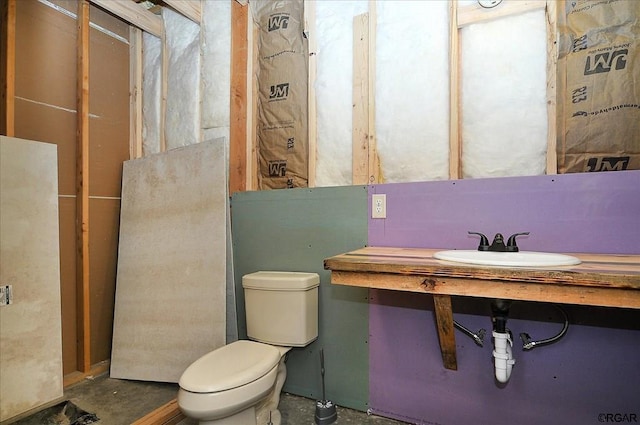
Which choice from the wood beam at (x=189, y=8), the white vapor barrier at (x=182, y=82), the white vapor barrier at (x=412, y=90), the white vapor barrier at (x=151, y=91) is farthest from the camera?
the white vapor barrier at (x=151, y=91)

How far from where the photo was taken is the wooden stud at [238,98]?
202 cm

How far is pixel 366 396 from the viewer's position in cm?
167

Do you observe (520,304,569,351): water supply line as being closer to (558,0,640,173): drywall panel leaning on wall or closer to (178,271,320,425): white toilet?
(558,0,640,173): drywall panel leaning on wall

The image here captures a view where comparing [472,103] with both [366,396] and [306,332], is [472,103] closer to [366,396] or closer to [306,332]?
[306,332]

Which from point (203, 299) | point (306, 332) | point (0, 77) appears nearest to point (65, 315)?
point (203, 299)

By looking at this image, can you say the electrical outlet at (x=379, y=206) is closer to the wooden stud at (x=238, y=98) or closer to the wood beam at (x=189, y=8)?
the wooden stud at (x=238, y=98)

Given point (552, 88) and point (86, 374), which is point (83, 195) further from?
point (552, 88)

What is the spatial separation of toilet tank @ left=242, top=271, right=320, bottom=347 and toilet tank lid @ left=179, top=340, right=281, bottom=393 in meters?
0.15

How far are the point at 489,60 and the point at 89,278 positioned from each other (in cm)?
251

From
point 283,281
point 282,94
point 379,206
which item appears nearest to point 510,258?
point 379,206

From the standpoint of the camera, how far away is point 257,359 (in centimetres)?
138

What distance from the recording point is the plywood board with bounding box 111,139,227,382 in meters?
1.85

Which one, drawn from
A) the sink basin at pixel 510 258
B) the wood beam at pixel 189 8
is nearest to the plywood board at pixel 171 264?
the wood beam at pixel 189 8

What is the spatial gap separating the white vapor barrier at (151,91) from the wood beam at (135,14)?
81 millimetres
